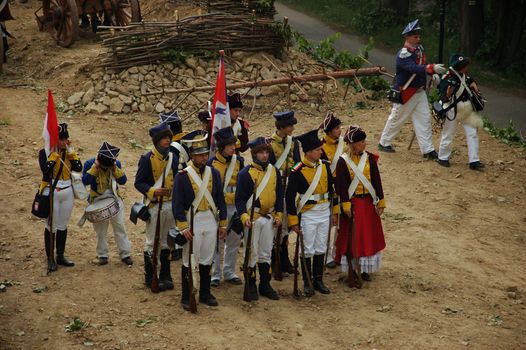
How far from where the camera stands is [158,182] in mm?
9109

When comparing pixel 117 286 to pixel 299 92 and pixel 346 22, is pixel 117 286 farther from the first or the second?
pixel 346 22

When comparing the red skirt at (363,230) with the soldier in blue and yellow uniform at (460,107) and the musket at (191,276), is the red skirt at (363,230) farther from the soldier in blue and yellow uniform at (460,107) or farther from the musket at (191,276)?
the soldier in blue and yellow uniform at (460,107)

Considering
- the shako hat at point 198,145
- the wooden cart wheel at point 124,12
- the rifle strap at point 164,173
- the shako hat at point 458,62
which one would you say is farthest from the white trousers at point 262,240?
the wooden cart wheel at point 124,12

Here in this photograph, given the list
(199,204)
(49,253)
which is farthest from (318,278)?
(49,253)

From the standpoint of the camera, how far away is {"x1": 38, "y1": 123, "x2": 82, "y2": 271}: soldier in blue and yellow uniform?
9.38 meters

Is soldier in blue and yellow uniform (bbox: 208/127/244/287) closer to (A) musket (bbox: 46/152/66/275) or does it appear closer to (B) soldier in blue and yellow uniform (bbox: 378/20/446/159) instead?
(A) musket (bbox: 46/152/66/275)

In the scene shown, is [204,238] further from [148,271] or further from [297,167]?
[297,167]

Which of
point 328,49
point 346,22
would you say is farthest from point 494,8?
point 328,49

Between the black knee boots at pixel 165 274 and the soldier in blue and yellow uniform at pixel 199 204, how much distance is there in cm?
54

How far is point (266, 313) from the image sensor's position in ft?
28.2

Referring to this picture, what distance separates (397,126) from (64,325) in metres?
6.96

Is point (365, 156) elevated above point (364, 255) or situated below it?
above

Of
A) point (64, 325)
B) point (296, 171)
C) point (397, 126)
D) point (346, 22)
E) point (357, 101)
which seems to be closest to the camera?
point (64, 325)

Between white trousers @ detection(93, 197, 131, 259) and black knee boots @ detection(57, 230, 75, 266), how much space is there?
340mm
